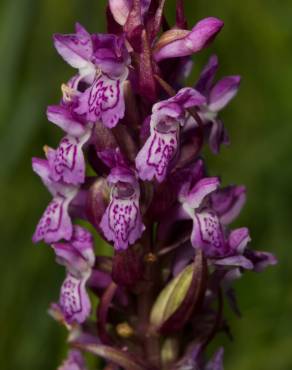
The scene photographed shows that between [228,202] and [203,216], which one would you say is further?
[228,202]

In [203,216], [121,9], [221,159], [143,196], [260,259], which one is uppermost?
[121,9]

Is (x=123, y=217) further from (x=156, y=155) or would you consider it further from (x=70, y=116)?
(x=70, y=116)

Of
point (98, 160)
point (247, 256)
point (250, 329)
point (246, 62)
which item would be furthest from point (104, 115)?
point (246, 62)

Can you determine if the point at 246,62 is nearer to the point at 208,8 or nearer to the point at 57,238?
the point at 208,8

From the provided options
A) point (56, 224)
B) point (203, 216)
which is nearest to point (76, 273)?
point (56, 224)

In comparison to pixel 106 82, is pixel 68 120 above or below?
below

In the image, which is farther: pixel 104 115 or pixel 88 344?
pixel 88 344
